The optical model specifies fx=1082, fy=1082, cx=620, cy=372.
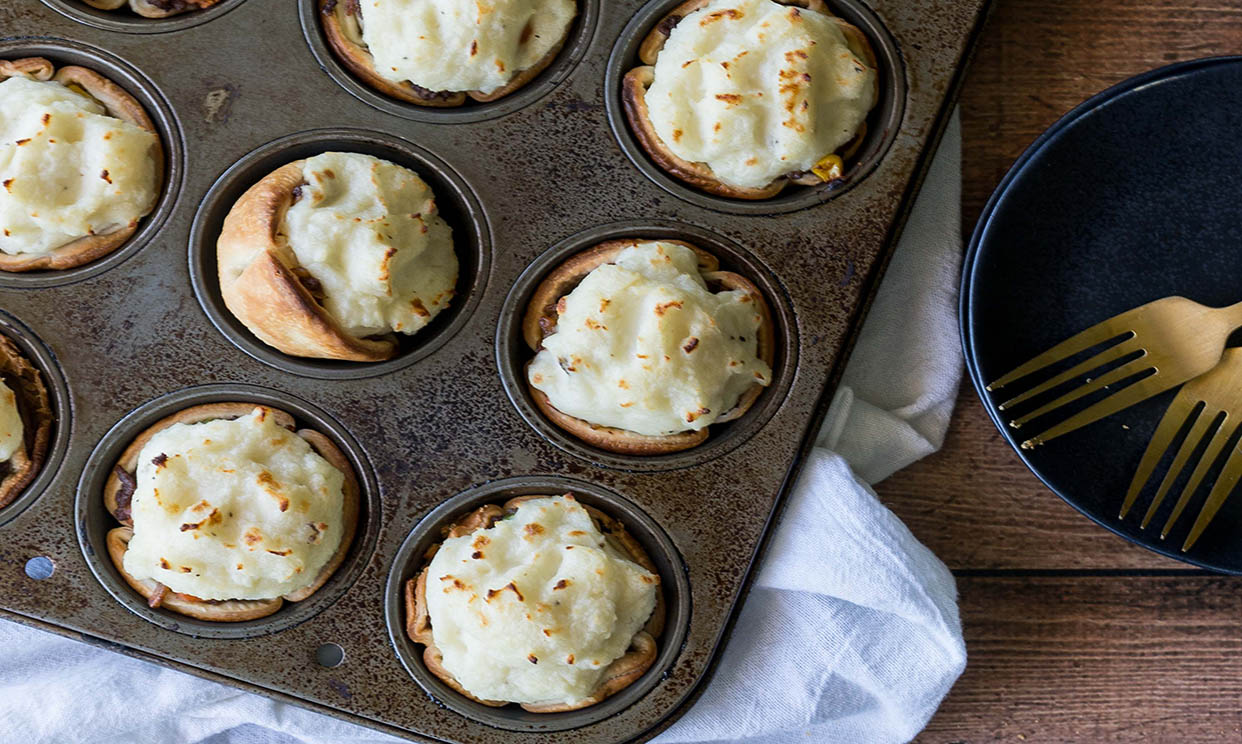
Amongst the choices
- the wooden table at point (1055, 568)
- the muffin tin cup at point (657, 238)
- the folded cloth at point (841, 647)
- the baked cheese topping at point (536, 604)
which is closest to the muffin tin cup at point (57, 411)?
the folded cloth at point (841, 647)

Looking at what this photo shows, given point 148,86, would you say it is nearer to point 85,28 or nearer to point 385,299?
point 85,28

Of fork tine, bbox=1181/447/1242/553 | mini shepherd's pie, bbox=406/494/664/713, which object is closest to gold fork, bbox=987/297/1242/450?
fork tine, bbox=1181/447/1242/553

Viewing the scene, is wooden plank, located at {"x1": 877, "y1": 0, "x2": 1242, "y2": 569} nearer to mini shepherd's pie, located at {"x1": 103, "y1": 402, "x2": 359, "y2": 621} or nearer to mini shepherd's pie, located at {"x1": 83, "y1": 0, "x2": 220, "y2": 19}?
mini shepherd's pie, located at {"x1": 103, "y1": 402, "x2": 359, "y2": 621}

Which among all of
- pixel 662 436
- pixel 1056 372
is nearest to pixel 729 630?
pixel 662 436

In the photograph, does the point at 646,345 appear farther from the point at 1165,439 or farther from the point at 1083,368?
the point at 1165,439

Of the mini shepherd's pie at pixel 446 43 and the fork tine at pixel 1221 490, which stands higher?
the mini shepherd's pie at pixel 446 43

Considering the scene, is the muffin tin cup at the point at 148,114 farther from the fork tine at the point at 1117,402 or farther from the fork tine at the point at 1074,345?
the fork tine at the point at 1117,402

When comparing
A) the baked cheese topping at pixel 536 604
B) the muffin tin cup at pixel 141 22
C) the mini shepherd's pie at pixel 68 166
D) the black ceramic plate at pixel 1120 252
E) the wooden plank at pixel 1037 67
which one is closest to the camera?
the baked cheese topping at pixel 536 604
